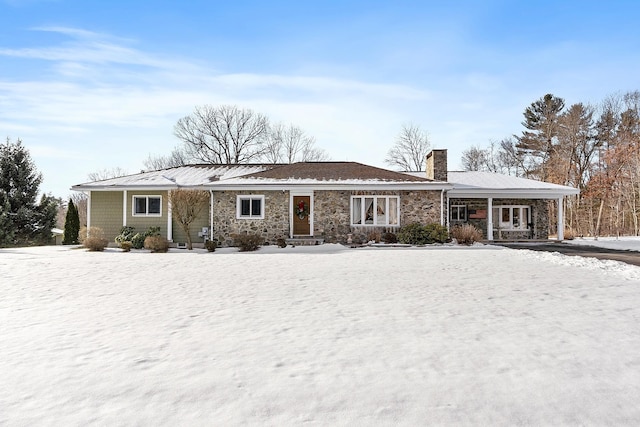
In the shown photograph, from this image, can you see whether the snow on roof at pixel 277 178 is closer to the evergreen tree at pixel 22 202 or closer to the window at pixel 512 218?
the window at pixel 512 218

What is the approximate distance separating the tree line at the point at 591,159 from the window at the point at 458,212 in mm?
→ 11554

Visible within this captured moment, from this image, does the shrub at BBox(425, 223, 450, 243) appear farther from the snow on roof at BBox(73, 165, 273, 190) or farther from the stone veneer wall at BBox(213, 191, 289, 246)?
the snow on roof at BBox(73, 165, 273, 190)

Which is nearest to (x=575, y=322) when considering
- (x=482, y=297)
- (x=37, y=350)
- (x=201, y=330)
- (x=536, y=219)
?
(x=482, y=297)

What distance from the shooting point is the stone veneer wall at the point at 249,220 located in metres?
18.6

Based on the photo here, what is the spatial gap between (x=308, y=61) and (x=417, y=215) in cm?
875

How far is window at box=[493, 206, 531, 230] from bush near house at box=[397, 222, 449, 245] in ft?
18.1

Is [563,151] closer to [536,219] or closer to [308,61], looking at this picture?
[536,219]

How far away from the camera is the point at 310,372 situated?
3785mm

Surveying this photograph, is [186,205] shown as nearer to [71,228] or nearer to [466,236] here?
[71,228]

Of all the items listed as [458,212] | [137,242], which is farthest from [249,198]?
[458,212]

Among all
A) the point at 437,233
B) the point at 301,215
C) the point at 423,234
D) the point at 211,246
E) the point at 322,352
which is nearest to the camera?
the point at 322,352

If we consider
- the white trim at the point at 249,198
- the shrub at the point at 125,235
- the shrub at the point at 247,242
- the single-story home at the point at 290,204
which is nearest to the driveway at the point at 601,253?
the single-story home at the point at 290,204

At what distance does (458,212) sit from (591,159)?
17.6 m

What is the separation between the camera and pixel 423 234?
17797mm
